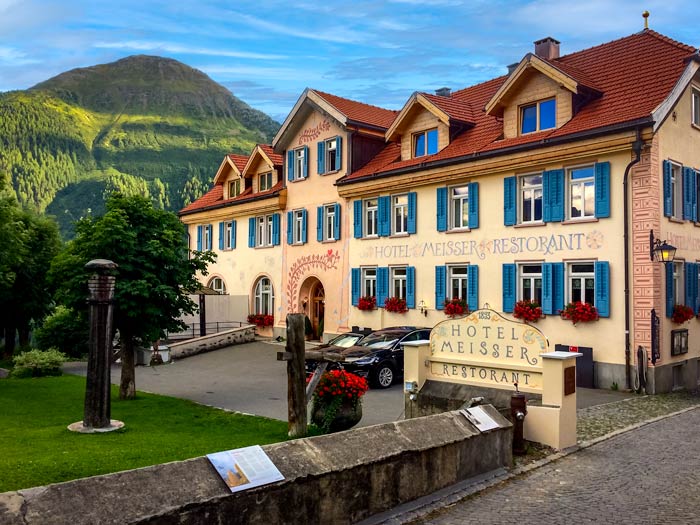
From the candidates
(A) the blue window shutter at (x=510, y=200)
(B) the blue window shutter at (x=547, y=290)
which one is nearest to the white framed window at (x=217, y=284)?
(A) the blue window shutter at (x=510, y=200)

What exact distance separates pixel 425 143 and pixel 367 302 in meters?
6.29

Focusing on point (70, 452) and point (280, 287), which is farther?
point (280, 287)

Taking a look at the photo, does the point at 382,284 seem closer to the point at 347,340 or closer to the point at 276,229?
the point at 347,340

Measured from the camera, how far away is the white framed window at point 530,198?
2014 cm

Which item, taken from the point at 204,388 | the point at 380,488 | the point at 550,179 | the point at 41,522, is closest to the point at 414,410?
the point at 380,488

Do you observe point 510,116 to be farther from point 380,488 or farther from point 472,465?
point 380,488

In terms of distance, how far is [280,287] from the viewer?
3141cm

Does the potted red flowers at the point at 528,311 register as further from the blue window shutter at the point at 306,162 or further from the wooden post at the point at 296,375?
the blue window shutter at the point at 306,162

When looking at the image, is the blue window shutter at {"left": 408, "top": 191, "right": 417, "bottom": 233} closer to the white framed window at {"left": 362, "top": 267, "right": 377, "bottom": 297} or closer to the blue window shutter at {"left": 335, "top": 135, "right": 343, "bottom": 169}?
the white framed window at {"left": 362, "top": 267, "right": 377, "bottom": 297}

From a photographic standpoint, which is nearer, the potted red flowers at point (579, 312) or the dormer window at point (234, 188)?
the potted red flowers at point (579, 312)

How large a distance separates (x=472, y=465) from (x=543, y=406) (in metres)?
2.27

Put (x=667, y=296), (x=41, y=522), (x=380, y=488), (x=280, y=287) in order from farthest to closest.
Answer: (x=280, y=287)
(x=667, y=296)
(x=380, y=488)
(x=41, y=522)

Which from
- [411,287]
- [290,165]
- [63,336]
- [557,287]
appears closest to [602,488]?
[557,287]

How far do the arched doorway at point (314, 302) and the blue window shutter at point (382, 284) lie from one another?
16.6 ft
